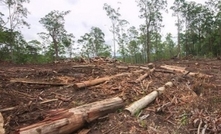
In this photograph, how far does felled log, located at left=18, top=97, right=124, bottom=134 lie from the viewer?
364 centimetres

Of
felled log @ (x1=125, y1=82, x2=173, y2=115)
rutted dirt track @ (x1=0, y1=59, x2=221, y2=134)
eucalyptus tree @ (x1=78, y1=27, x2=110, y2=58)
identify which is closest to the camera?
rutted dirt track @ (x1=0, y1=59, x2=221, y2=134)

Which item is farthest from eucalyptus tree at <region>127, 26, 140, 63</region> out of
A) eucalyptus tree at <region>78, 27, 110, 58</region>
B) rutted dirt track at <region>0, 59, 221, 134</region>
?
rutted dirt track at <region>0, 59, 221, 134</region>

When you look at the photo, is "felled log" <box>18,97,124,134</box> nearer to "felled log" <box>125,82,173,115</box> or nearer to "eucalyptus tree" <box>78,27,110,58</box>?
"felled log" <box>125,82,173,115</box>

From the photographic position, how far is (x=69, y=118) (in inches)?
162

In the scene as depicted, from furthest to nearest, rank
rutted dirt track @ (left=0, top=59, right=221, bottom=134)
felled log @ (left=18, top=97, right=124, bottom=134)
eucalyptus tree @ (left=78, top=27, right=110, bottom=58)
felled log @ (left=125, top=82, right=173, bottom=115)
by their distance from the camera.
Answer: eucalyptus tree @ (left=78, top=27, right=110, bottom=58), felled log @ (left=125, top=82, right=173, bottom=115), rutted dirt track @ (left=0, top=59, right=221, bottom=134), felled log @ (left=18, top=97, right=124, bottom=134)

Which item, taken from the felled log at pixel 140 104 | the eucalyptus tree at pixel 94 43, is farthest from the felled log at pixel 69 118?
the eucalyptus tree at pixel 94 43

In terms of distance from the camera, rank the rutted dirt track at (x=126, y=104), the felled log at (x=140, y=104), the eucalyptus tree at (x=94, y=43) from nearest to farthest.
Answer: the rutted dirt track at (x=126, y=104) < the felled log at (x=140, y=104) < the eucalyptus tree at (x=94, y=43)

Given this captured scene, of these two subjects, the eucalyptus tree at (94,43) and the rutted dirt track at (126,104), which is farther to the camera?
the eucalyptus tree at (94,43)

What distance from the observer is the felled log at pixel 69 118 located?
3643mm

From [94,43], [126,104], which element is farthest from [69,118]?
[94,43]

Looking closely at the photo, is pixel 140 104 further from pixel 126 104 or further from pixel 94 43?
pixel 94 43

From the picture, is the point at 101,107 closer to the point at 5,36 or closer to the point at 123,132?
the point at 123,132

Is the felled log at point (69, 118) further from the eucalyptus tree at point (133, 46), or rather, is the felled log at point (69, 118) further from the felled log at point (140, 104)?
the eucalyptus tree at point (133, 46)

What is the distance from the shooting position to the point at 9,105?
5172mm
